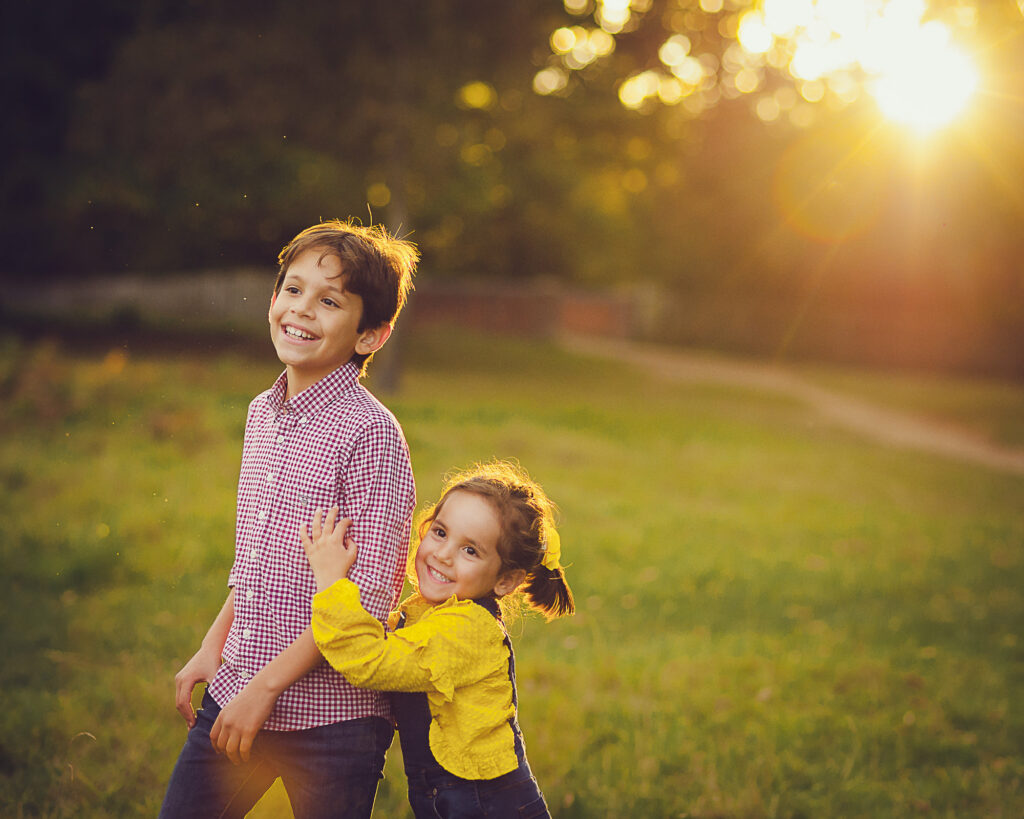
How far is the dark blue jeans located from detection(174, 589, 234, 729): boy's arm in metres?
0.11

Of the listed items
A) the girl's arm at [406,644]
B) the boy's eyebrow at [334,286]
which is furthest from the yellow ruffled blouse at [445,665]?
the boy's eyebrow at [334,286]

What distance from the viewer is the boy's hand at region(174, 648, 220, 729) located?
7.52 ft

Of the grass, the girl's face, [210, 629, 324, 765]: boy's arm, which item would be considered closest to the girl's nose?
the girl's face

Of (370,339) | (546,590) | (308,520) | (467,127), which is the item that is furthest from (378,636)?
(467,127)

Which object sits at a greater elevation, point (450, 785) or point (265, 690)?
point (265, 690)

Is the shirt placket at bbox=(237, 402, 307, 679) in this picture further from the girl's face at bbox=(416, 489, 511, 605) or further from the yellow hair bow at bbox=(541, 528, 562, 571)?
the yellow hair bow at bbox=(541, 528, 562, 571)

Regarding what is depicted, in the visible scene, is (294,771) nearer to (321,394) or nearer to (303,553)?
(303,553)

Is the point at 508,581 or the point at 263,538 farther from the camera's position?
the point at 508,581

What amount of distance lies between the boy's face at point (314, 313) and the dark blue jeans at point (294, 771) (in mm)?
787

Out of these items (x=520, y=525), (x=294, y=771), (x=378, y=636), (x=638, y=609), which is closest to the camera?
(x=378, y=636)

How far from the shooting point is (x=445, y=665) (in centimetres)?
204

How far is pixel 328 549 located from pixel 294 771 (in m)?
0.51

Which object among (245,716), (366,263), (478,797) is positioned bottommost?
(478,797)

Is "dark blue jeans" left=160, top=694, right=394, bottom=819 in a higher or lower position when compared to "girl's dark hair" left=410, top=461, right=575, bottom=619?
lower
